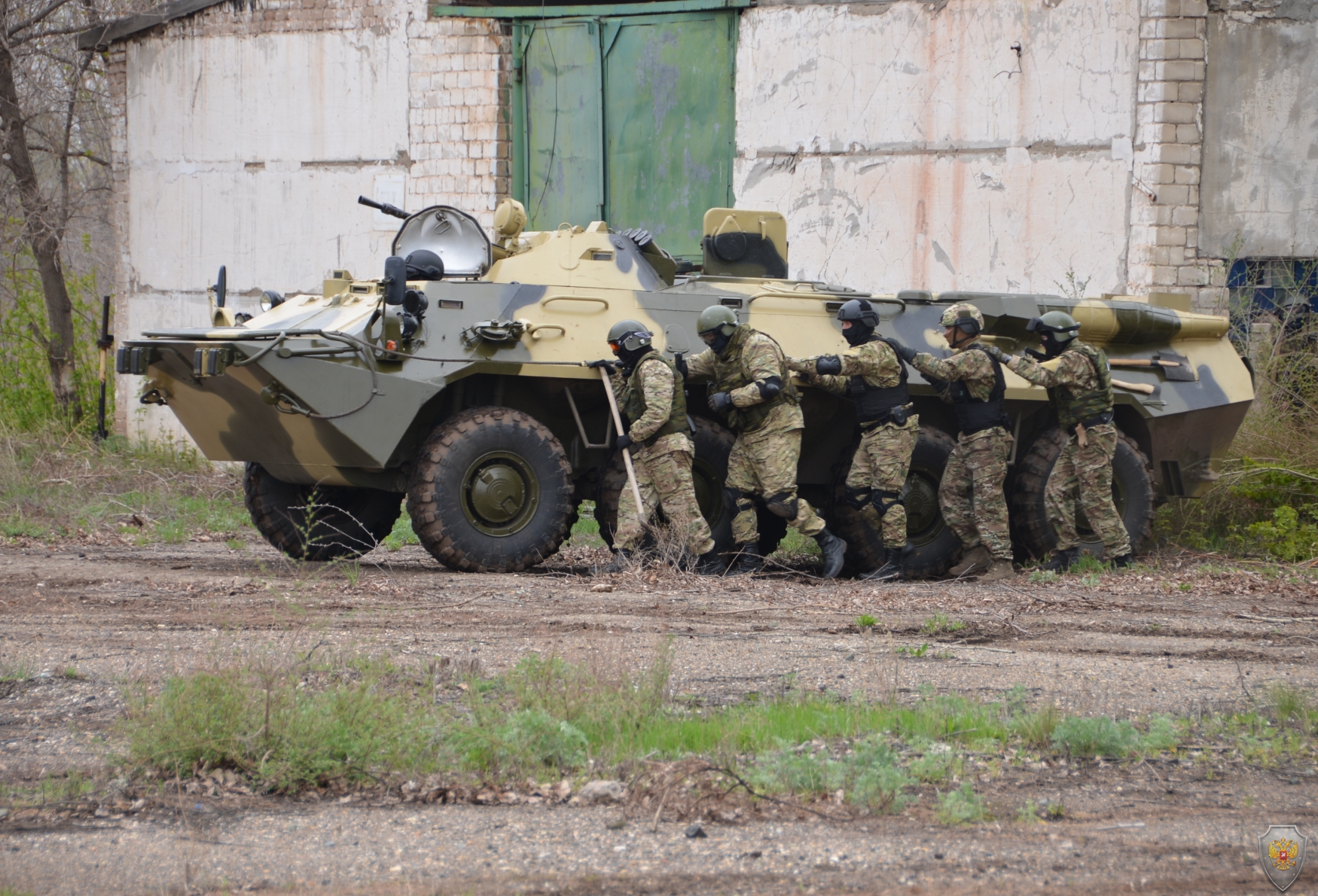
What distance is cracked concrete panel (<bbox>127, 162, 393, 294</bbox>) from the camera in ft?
45.7

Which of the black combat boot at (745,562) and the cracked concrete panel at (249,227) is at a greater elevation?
the cracked concrete panel at (249,227)

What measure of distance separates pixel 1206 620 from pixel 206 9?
11.9 m

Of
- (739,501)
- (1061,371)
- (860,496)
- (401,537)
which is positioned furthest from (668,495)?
(401,537)

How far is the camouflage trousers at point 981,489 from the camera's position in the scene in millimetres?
8359

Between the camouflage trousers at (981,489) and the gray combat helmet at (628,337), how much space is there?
6.90 ft

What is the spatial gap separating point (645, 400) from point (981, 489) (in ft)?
7.27

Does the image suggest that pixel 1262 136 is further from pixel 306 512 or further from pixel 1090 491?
pixel 306 512

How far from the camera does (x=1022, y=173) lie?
40.9 feet

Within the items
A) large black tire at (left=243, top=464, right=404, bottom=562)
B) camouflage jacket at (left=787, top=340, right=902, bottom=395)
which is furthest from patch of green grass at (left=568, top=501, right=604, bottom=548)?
camouflage jacket at (left=787, top=340, right=902, bottom=395)

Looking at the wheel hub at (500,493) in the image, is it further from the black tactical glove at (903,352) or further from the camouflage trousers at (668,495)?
the black tactical glove at (903,352)

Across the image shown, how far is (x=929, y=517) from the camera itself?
888cm

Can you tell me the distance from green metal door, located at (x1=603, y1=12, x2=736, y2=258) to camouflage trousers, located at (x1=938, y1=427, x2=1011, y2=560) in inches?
214

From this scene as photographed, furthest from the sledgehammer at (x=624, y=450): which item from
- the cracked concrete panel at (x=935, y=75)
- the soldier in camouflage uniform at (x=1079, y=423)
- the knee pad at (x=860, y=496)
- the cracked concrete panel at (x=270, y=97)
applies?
the cracked concrete panel at (x=270, y=97)

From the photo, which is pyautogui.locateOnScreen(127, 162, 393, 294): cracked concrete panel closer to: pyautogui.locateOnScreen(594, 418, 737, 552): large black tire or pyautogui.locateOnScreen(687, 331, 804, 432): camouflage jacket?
pyautogui.locateOnScreen(594, 418, 737, 552): large black tire
